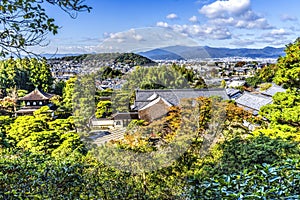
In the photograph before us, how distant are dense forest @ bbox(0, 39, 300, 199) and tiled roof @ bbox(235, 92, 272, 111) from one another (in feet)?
14.1

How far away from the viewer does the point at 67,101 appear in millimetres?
9680

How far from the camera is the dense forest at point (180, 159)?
3.42 feet

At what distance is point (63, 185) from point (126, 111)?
2.65 meters

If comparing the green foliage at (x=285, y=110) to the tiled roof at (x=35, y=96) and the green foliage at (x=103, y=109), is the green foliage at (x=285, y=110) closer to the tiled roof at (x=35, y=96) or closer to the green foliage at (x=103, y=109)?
the green foliage at (x=103, y=109)

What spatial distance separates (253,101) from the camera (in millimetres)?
9172

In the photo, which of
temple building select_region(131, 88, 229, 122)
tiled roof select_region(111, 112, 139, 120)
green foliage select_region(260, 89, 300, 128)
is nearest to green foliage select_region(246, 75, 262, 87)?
green foliage select_region(260, 89, 300, 128)

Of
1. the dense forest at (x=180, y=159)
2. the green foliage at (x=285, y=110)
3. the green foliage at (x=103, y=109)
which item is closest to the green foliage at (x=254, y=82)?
the dense forest at (x=180, y=159)

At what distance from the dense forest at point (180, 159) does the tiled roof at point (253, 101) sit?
431 cm

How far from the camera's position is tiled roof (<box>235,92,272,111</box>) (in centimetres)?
874

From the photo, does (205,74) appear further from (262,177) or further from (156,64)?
(262,177)

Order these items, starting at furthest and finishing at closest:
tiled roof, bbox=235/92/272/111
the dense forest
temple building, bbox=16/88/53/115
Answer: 1. temple building, bbox=16/88/53/115
2. tiled roof, bbox=235/92/272/111
3. the dense forest

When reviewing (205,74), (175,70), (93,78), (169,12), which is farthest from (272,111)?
(93,78)

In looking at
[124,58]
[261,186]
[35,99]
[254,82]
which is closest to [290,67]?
[124,58]

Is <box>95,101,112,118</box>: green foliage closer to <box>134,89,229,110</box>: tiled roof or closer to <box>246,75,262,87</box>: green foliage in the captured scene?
<box>134,89,229,110</box>: tiled roof
